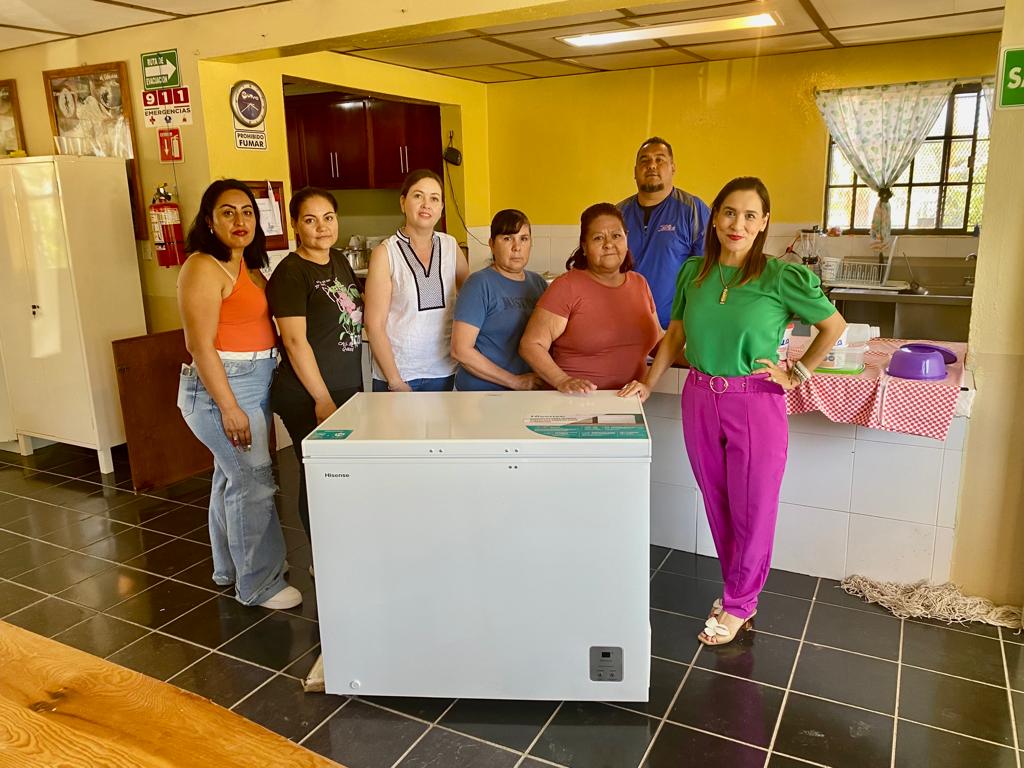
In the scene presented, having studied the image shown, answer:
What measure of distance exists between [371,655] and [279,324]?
41.2 inches

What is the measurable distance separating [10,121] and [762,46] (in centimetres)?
442

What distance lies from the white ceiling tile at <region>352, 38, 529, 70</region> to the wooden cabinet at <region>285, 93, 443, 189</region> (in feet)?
2.33

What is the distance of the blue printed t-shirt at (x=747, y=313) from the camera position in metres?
2.19

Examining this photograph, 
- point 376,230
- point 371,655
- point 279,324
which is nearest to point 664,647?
point 371,655

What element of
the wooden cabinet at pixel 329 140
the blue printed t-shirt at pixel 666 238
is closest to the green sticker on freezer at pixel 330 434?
the blue printed t-shirt at pixel 666 238

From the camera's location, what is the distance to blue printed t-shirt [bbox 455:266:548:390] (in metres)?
2.51

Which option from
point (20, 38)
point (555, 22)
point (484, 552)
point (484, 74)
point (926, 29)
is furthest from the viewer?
point (484, 74)

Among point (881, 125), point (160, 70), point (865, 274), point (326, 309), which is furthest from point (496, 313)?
point (881, 125)

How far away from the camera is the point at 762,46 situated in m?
4.78

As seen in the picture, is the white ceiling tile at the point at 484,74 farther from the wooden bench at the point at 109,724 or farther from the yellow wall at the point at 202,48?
the wooden bench at the point at 109,724

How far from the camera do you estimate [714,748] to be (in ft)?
6.51

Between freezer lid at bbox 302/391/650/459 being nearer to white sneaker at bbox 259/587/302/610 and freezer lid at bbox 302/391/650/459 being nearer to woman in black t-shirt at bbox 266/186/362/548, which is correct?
woman in black t-shirt at bbox 266/186/362/548

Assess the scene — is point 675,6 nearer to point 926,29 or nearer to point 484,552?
point 926,29

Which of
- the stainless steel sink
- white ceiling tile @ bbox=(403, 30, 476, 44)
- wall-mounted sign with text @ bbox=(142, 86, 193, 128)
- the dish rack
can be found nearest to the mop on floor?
the stainless steel sink
